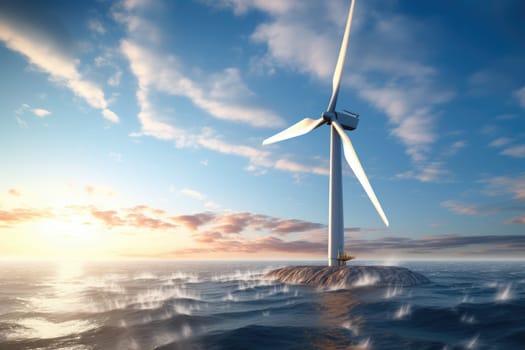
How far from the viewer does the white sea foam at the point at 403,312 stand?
30812 mm

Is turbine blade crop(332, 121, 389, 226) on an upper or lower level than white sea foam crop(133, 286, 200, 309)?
upper

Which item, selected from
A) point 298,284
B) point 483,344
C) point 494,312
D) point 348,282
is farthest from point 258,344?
point 298,284

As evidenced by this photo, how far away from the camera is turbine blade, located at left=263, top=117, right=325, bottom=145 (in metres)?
67.9

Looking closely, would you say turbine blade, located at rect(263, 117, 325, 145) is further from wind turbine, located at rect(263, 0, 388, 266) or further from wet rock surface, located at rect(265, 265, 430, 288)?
wet rock surface, located at rect(265, 265, 430, 288)

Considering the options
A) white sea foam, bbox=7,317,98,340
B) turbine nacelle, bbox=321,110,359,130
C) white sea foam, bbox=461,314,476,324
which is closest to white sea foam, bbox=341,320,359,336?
white sea foam, bbox=461,314,476,324

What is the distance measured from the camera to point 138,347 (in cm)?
2253

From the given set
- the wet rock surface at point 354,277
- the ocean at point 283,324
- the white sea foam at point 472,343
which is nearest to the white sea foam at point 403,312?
the ocean at point 283,324

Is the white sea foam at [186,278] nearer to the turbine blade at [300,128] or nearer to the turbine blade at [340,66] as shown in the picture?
the turbine blade at [300,128]

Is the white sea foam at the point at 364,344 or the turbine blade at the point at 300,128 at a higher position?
the turbine blade at the point at 300,128

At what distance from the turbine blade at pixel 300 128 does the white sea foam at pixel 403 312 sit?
41852mm

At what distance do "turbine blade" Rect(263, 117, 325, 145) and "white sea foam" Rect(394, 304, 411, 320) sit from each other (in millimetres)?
41852

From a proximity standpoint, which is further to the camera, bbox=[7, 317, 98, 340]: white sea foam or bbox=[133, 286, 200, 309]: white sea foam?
bbox=[133, 286, 200, 309]: white sea foam

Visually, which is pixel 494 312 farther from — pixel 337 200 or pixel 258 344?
pixel 337 200

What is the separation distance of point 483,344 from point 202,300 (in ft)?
117
